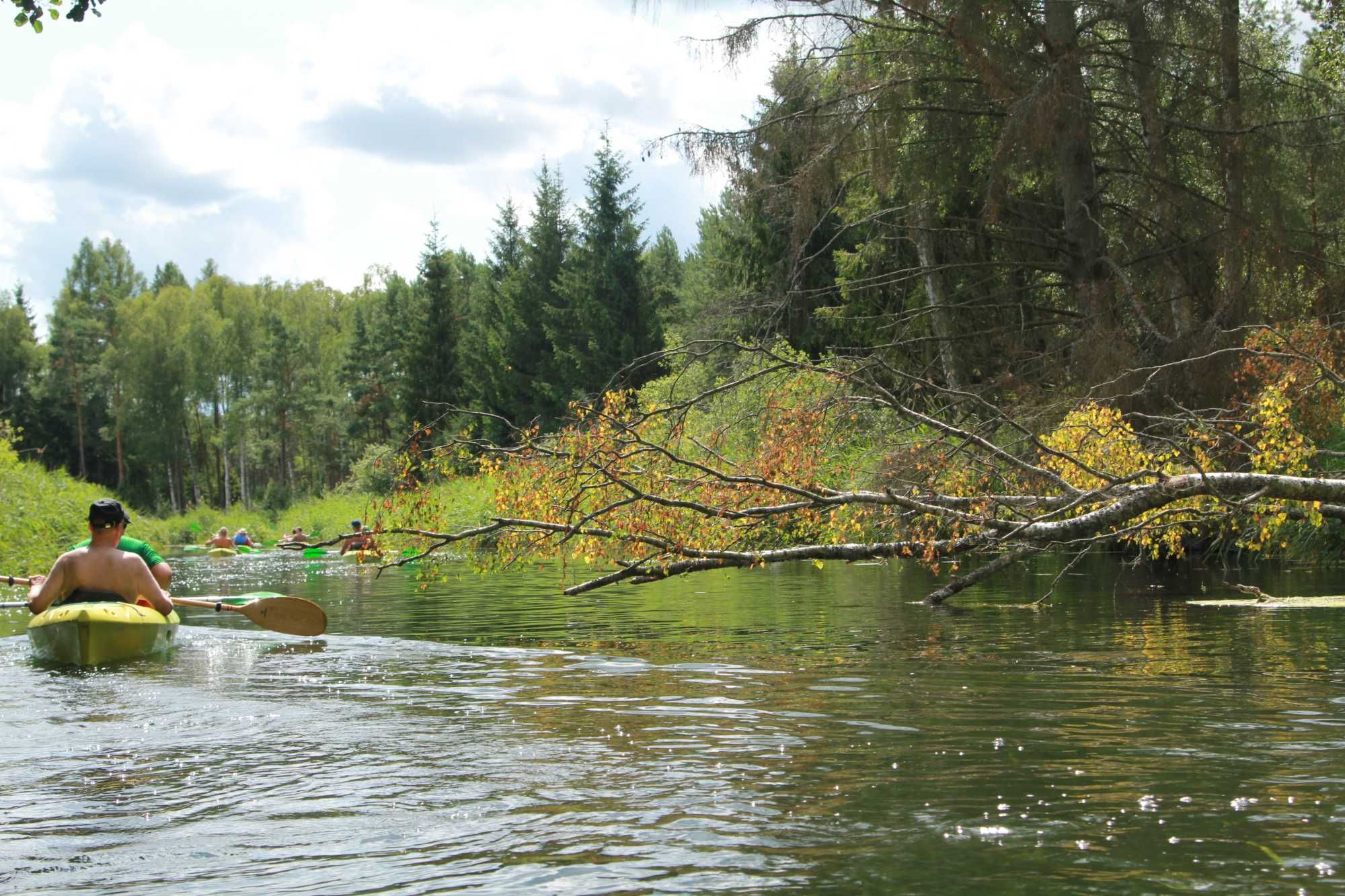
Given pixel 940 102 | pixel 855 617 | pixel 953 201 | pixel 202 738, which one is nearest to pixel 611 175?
pixel 953 201

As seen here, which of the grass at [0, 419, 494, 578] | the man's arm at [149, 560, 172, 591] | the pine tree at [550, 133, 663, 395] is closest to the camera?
the man's arm at [149, 560, 172, 591]

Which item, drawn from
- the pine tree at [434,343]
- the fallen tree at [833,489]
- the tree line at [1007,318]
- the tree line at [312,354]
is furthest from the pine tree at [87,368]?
the fallen tree at [833,489]

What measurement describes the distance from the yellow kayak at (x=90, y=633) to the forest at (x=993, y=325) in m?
2.07

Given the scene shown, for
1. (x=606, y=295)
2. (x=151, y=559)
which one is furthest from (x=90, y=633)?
(x=606, y=295)

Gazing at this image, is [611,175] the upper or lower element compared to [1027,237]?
upper

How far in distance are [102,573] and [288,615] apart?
1947mm

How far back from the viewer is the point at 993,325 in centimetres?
1886

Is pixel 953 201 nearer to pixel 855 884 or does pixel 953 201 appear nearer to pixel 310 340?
pixel 855 884

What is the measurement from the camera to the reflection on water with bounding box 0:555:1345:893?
425 centimetres

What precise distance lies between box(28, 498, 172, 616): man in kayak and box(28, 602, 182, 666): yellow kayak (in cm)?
29

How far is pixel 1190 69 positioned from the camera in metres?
15.8

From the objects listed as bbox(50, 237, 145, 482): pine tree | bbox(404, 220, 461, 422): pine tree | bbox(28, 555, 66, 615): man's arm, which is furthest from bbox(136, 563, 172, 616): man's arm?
bbox(50, 237, 145, 482): pine tree

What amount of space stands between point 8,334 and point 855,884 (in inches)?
2847

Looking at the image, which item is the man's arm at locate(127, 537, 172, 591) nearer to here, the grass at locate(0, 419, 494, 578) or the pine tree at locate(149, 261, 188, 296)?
the grass at locate(0, 419, 494, 578)
